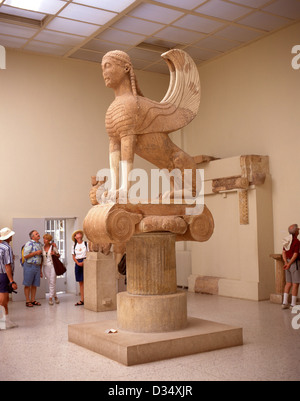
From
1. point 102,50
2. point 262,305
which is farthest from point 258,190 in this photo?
point 102,50

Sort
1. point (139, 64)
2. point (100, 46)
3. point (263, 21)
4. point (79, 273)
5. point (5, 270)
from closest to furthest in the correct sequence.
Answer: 1. point (5, 270)
2. point (79, 273)
3. point (263, 21)
4. point (100, 46)
5. point (139, 64)

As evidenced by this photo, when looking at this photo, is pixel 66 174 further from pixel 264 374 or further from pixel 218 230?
pixel 264 374

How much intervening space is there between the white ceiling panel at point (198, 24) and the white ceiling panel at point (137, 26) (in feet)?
1.57

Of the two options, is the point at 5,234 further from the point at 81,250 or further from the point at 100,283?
the point at 81,250

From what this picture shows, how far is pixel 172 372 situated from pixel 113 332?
3.84ft

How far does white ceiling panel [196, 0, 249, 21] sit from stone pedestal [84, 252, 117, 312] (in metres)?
5.32

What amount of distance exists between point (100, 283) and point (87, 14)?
5.47 m

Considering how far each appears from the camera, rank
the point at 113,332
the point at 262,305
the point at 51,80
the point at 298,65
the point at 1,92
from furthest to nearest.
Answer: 1. the point at 51,80
2. the point at 1,92
3. the point at 298,65
4. the point at 262,305
5. the point at 113,332

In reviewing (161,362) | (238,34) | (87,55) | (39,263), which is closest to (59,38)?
(87,55)

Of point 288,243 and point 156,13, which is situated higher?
point 156,13

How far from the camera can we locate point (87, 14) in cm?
969

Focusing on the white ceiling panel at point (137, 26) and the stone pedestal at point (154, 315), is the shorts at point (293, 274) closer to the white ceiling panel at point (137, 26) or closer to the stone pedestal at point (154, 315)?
the stone pedestal at point (154, 315)

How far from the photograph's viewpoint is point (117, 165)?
620 cm

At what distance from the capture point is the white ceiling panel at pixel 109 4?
9.17 m
